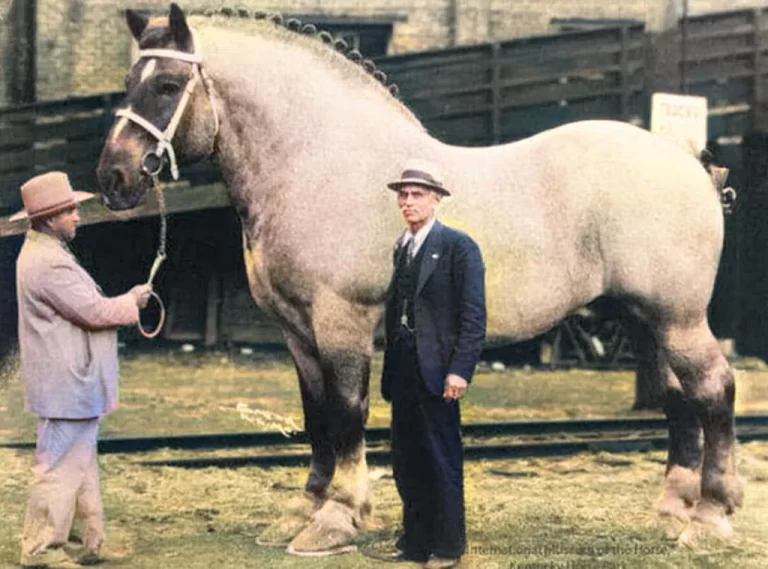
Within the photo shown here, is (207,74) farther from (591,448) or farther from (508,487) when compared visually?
(591,448)

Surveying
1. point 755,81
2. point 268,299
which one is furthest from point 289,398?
point 755,81

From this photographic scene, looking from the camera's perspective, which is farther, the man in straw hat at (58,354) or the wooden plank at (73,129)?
the wooden plank at (73,129)

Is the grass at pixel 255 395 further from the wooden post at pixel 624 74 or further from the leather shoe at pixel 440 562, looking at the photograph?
the leather shoe at pixel 440 562

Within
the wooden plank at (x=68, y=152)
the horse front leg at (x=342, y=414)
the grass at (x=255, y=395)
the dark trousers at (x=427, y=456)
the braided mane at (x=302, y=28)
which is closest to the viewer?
the dark trousers at (x=427, y=456)

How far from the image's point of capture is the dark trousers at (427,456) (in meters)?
4.66

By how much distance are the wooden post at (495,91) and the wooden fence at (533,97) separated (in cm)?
2

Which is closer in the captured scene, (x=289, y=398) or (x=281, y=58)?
(x=281, y=58)

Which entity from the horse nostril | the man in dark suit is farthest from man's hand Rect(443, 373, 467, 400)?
the horse nostril

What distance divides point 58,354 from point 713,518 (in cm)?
343

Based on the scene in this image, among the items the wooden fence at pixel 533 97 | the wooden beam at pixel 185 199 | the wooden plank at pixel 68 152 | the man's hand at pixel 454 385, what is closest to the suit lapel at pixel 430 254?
the man's hand at pixel 454 385

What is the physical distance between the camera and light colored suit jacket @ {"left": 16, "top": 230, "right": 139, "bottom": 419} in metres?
4.69

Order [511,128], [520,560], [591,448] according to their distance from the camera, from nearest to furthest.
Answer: [520,560] < [591,448] < [511,128]

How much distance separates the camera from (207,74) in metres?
5.02

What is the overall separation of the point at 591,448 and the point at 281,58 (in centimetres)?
398
